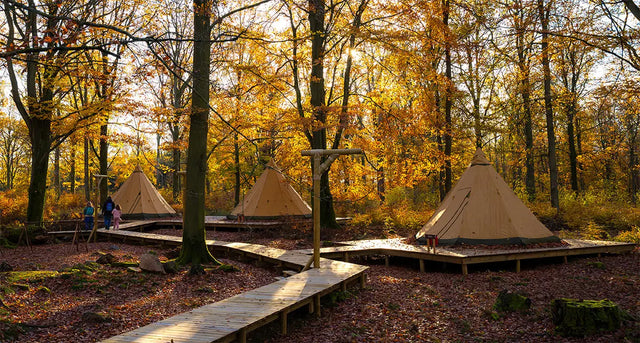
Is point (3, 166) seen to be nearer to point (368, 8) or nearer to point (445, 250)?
point (368, 8)

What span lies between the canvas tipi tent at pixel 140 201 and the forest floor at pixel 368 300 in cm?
1002

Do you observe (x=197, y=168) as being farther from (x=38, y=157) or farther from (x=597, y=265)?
(x=597, y=265)

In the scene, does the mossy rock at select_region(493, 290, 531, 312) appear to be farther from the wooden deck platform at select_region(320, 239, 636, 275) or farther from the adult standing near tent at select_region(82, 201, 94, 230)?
the adult standing near tent at select_region(82, 201, 94, 230)

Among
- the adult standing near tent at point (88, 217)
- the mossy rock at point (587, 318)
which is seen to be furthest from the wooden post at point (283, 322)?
the adult standing near tent at point (88, 217)

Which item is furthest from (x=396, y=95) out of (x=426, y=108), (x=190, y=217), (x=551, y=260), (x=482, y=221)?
(x=190, y=217)

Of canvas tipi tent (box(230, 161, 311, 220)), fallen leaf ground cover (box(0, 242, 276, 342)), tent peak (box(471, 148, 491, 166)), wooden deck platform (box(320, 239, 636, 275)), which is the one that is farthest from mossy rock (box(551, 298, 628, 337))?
canvas tipi tent (box(230, 161, 311, 220))

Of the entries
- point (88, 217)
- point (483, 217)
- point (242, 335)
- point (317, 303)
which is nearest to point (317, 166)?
point (317, 303)

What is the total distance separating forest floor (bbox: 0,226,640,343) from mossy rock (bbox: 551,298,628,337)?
11 centimetres

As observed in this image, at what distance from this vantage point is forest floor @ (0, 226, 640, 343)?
554 centimetres

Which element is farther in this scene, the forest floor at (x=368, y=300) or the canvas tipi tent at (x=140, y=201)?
the canvas tipi tent at (x=140, y=201)

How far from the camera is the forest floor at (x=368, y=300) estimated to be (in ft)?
18.2

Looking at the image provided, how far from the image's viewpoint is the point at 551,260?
10.2 meters

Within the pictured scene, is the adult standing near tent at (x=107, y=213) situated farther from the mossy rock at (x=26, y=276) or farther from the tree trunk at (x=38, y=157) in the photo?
the mossy rock at (x=26, y=276)

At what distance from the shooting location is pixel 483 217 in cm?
1080
